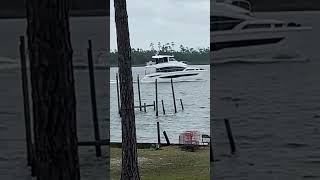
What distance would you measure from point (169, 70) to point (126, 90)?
37752 millimetres

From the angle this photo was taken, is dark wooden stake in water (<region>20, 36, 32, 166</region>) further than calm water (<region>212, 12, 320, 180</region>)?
Yes

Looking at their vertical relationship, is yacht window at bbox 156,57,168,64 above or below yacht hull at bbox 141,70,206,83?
above

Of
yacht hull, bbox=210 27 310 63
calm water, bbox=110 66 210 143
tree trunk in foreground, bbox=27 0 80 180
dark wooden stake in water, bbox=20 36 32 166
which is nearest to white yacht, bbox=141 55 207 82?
calm water, bbox=110 66 210 143

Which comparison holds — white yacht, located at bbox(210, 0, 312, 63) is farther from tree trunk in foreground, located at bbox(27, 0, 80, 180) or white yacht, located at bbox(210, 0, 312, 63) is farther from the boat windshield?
the boat windshield

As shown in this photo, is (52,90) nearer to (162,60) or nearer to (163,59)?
(162,60)

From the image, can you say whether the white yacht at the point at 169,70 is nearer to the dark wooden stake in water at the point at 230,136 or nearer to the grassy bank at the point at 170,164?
the grassy bank at the point at 170,164

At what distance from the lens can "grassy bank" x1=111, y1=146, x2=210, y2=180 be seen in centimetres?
1330

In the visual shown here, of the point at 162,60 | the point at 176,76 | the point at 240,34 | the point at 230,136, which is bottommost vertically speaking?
the point at 176,76

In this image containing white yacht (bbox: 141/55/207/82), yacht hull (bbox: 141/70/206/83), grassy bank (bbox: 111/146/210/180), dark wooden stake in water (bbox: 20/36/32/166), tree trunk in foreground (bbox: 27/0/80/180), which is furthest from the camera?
white yacht (bbox: 141/55/207/82)

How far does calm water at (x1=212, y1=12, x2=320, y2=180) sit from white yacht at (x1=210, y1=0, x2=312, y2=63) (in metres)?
0.11

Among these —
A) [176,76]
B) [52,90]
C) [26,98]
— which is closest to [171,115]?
[176,76]

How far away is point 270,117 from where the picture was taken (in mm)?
7043

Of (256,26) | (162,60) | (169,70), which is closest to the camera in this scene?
(256,26)

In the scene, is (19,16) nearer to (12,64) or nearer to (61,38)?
(12,64)
